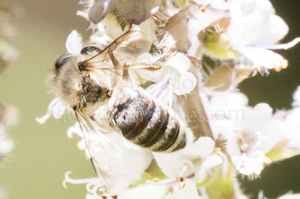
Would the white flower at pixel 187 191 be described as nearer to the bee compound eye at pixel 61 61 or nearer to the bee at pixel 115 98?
the bee at pixel 115 98

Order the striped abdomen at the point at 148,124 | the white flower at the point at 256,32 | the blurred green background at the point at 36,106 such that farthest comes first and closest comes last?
1. the blurred green background at the point at 36,106
2. the white flower at the point at 256,32
3. the striped abdomen at the point at 148,124

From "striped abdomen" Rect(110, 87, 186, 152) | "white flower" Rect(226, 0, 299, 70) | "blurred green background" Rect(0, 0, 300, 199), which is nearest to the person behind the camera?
"striped abdomen" Rect(110, 87, 186, 152)

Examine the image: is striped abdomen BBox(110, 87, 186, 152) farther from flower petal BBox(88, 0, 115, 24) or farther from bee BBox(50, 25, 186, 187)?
flower petal BBox(88, 0, 115, 24)

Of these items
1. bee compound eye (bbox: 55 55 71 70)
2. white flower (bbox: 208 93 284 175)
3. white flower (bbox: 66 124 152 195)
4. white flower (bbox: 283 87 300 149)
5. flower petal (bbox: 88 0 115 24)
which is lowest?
white flower (bbox: 283 87 300 149)

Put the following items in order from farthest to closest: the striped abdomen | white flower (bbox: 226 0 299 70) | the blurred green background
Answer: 1. the blurred green background
2. white flower (bbox: 226 0 299 70)
3. the striped abdomen

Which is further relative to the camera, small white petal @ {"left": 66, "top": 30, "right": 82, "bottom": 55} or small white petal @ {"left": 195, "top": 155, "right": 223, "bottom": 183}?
small white petal @ {"left": 66, "top": 30, "right": 82, "bottom": 55}

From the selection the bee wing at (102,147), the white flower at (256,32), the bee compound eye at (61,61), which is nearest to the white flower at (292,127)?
the white flower at (256,32)

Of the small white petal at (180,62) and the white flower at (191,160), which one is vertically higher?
the small white petal at (180,62)

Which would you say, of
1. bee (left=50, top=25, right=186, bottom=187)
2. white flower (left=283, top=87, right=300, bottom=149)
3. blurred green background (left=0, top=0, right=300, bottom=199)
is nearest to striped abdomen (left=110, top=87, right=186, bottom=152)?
bee (left=50, top=25, right=186, bottom=187)

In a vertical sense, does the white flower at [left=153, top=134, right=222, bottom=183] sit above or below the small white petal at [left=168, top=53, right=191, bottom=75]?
below
